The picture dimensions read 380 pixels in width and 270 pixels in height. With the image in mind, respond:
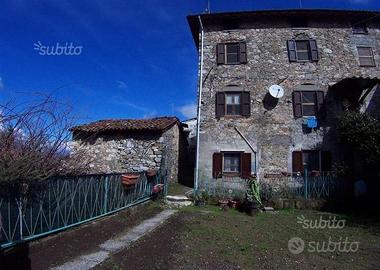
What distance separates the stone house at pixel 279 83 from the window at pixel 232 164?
5 cm

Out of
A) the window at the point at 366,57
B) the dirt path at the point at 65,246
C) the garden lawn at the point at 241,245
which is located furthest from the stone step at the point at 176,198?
the window at the point at 366,57

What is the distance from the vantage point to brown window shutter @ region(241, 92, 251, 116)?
1638cm

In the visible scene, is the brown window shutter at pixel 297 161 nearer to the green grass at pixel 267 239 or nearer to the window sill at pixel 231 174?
the window sill at pixel 231 174

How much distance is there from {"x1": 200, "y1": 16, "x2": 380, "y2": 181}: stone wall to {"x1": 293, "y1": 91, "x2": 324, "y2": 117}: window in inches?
10.1

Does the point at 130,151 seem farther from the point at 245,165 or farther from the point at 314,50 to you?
the point at 314,50

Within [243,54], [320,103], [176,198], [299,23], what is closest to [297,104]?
[320,103]

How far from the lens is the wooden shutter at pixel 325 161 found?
619 inches

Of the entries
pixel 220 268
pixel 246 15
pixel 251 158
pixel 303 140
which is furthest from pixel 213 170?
pixel 220 268

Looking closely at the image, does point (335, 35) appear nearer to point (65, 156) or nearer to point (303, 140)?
point (303, 140)

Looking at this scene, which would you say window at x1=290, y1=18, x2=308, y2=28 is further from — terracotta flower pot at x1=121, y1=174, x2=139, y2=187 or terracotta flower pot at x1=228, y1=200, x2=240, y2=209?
terracotta flower pot at x1=121, y1=174, x2=139, y2=187

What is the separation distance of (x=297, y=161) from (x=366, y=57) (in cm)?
648

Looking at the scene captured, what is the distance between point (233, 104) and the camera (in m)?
16.7

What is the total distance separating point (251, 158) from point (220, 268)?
10.5 m

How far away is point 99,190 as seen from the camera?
8500 mm
